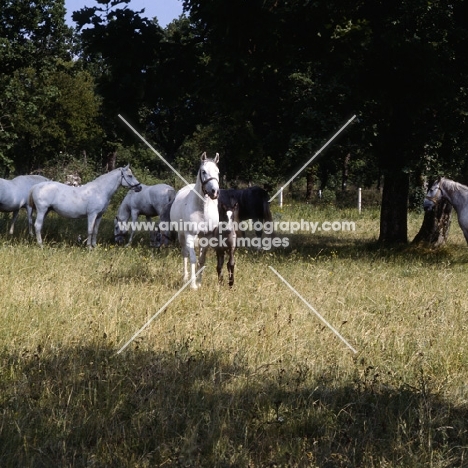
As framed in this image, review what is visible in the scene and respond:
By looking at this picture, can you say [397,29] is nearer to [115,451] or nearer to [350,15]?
[350,15]

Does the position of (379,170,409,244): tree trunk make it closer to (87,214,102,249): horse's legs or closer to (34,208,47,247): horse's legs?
(87,214,102,249): horse's legs

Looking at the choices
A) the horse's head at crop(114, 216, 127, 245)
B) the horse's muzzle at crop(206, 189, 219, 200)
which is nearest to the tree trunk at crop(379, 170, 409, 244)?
the horse's head at crop(114, 216, 127, 245)

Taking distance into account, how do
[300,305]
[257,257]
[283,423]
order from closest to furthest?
[283,423], [300,305], [257,257]

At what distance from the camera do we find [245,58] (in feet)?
45.3

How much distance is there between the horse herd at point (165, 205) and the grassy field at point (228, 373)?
0.82 metres

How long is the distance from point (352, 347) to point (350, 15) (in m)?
10.7

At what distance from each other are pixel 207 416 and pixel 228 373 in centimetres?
101

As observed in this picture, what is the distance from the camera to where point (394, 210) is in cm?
1781

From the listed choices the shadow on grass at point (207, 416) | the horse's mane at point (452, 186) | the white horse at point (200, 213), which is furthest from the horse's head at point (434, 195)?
the shadow on grass at point (207, 416)

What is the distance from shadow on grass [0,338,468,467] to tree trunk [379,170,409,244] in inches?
471

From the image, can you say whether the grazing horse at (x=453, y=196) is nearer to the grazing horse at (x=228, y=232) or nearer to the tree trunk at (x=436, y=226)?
the tree trunk at (x=436, y=226)

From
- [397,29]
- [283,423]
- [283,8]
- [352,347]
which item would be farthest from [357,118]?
[283,423]

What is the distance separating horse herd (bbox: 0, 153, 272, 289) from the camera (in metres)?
10.5

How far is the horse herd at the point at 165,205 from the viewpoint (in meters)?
10.5
